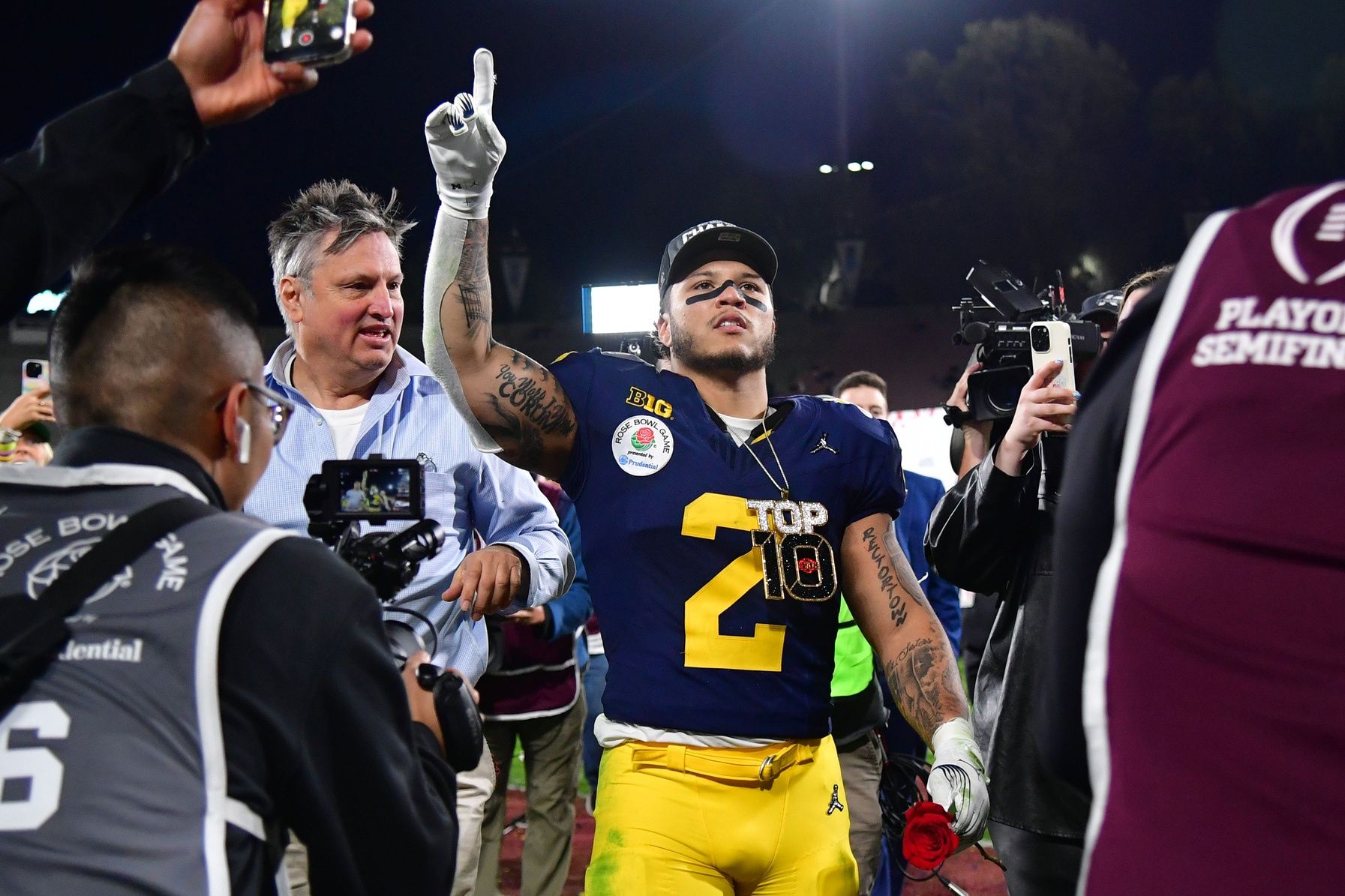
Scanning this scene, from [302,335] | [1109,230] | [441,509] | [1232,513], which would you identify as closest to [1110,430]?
[1232,513]

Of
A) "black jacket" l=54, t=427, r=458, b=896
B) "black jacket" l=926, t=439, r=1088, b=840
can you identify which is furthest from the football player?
"black jacket" l=54, t=427, r=458, b=896

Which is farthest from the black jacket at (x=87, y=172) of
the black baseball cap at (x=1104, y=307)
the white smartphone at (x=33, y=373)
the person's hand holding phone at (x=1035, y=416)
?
the white smartphone at (x=33, y=373)

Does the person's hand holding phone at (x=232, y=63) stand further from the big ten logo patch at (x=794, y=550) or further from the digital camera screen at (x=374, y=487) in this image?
the big ten logo patch at (x=794, y=550)

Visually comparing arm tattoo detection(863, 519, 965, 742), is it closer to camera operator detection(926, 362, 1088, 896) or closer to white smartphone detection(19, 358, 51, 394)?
camera operator detection(926, 362, 1088, 896)

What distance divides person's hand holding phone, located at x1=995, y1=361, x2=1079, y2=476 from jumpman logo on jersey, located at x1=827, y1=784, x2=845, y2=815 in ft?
3.08

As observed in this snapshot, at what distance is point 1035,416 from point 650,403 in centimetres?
101

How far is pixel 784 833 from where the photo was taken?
2.71m

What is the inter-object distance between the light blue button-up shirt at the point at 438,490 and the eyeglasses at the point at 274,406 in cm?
139

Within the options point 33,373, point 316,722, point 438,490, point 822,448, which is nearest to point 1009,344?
point 822,448

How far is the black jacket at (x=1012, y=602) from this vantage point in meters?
2.77

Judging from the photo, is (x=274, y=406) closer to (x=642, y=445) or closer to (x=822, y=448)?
(x=642, y=445)

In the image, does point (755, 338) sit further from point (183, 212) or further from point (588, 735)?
point (183, 212)

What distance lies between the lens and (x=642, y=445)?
2945 mm

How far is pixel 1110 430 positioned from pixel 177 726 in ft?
3.98
